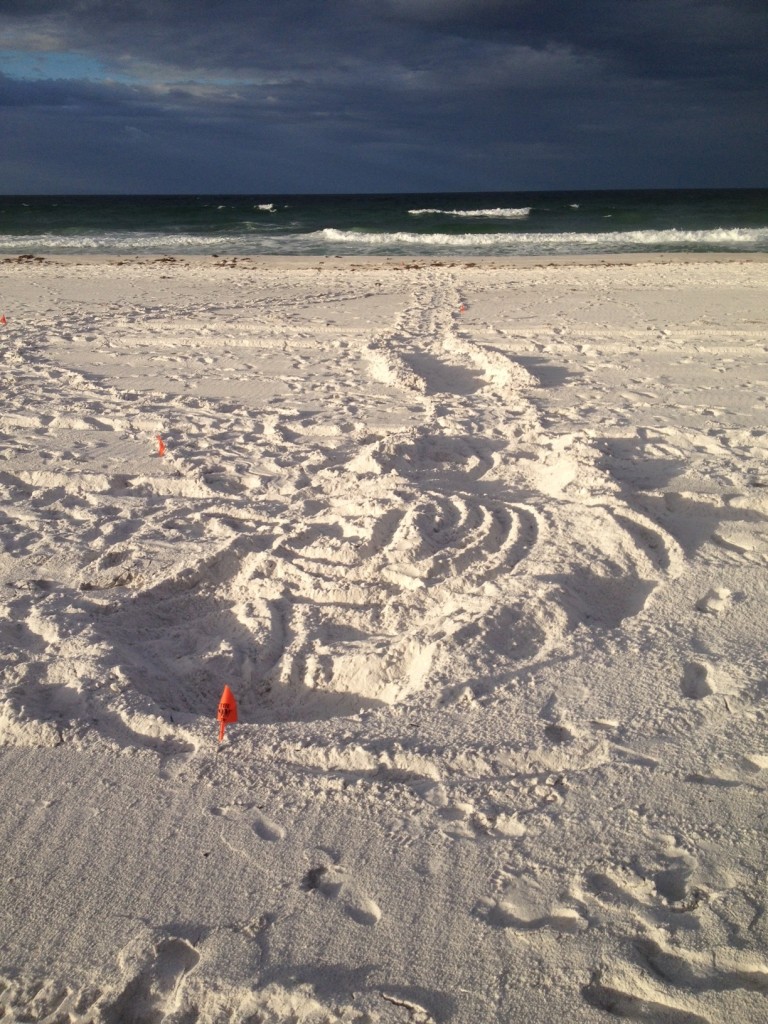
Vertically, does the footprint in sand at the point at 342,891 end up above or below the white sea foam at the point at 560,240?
below

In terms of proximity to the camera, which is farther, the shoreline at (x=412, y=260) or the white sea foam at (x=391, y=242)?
the white sea foam at (x=391, y=242)

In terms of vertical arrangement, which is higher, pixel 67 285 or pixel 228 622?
pixel 67 285

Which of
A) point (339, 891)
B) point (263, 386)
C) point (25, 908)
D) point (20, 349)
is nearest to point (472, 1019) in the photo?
point (339, 891)

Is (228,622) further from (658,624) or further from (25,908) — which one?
(658,624)

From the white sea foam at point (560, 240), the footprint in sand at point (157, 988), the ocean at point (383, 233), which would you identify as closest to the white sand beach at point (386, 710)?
the footprint in sand at point (157, 988)

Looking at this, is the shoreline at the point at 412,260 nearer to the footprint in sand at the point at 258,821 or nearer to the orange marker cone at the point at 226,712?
the orange marker cone at the point at 226,712

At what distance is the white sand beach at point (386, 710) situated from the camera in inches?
66.1

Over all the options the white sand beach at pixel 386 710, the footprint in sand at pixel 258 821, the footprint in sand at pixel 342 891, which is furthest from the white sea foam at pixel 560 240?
the footprint in sand at pixel 342 891

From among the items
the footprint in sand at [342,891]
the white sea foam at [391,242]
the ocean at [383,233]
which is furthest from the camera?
the ocean at [383,233]

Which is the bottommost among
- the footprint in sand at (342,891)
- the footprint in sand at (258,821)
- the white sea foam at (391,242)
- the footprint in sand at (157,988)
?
the footprint in sand at (157,988)

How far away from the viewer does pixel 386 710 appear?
8.17ft

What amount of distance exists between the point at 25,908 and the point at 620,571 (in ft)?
7.98

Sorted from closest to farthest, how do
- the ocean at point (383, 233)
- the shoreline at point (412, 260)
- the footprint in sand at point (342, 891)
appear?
1. the footprint in sand at point (342, 891)
2. the shoreline at point (412, 260)
3. the ocean at point (383, 233)

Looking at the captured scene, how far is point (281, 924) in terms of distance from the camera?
1.77 metres
